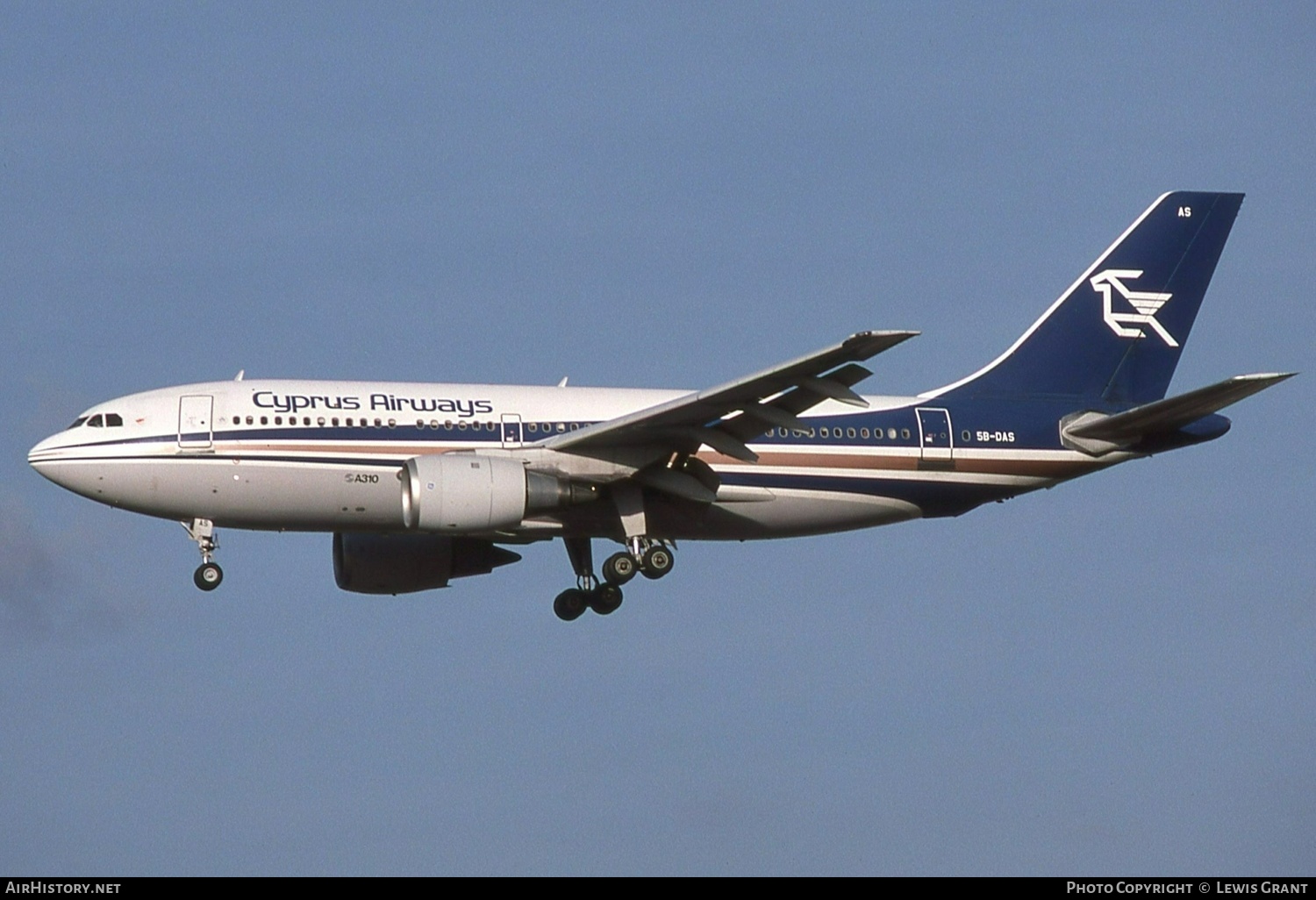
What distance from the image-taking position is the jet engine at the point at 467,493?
134 feet

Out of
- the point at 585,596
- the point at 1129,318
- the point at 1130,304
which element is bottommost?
the point at 585,596

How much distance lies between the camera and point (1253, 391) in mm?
40906

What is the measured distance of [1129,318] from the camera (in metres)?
48.6

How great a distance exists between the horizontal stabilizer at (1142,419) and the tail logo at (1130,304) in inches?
88.6

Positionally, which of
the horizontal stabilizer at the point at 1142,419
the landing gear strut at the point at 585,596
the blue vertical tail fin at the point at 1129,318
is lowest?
the landing gear strut at the point at 585,596

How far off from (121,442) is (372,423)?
4813mm

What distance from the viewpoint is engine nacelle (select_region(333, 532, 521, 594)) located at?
46.9 meters

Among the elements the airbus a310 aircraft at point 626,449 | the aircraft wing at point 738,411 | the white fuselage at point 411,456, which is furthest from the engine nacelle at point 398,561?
the aircraft wing at point 738,411

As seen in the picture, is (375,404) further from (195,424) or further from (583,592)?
(583,592)

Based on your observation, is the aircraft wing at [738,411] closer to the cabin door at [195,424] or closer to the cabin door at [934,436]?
the cabin door at [934,436]

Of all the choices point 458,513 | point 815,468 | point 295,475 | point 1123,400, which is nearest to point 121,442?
point 295,475

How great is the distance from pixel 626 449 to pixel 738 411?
2.58 metres

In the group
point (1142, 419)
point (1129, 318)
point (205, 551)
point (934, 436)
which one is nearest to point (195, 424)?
point (205, 551)

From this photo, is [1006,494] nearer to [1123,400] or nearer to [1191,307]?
[1123,400]
